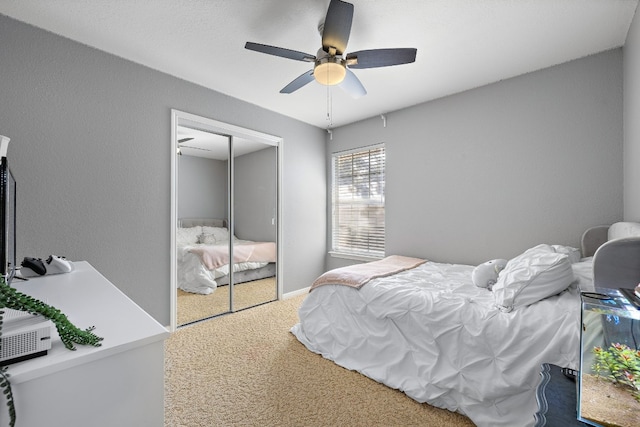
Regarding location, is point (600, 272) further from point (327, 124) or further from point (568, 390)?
point (327, 124)

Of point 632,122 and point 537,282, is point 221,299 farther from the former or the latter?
point 632,122

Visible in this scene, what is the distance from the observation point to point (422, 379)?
1816 mm

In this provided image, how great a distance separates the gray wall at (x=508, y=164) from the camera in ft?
7.81

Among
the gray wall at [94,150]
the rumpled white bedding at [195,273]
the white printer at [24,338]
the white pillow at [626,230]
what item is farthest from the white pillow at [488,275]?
the gray wall at [94,150]

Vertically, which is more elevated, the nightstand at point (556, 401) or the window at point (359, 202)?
the window at point (359, 202)

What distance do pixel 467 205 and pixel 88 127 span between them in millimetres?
3714

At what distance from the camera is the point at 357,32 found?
6.89 feet

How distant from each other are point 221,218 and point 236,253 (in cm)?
47

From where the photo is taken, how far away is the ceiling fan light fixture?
6.20 feet

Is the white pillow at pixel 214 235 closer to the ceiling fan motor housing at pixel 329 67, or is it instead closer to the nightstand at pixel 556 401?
the ceiling fan motor housing at pixel 329 67

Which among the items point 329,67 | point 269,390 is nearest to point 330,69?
point 329,67

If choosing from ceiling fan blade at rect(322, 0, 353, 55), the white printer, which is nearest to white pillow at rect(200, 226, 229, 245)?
ceiling fan blade at rect(322, 0, 353, 55)

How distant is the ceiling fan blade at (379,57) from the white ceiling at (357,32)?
27cm

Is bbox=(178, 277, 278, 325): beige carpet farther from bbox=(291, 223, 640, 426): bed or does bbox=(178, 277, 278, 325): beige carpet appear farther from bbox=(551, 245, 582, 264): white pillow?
bbox=(551, 245, 582, 264): white pillow
